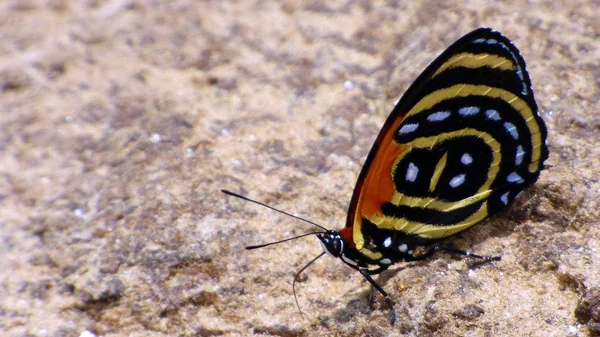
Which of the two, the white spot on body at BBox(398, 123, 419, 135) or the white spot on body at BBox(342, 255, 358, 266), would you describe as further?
the white spot on body at BBox(342, 255, 358, 266)

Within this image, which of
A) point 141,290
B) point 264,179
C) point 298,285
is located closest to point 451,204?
point 298,285

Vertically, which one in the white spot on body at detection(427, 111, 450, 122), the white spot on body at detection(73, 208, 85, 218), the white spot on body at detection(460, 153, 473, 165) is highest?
the white spot on body at detection(427, 111, 450, 122)

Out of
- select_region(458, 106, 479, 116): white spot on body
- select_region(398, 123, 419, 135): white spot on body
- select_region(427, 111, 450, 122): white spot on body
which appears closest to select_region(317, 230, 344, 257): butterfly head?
select_region(398, 123, 419, 135): white spot on body

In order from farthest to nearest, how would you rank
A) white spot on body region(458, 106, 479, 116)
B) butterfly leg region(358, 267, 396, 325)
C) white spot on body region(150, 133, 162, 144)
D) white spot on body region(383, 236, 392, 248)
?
white spot on body region(150, 133, 162, 144), white spot on body region(383, 236, 392, 248), white spot on body region(458, 106, 479, 116), butterfly leg region(358, 267, 396, 325)

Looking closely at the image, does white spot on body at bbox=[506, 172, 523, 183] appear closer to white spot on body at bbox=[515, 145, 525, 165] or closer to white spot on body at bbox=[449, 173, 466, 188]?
white spot on body at bbox=[515, 145, 525, 165]

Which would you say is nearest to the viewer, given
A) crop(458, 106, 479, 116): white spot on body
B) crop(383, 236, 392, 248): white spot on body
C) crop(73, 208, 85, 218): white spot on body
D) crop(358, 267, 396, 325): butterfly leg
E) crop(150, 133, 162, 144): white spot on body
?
crop(358, 267, 396, 325): butterfly leg

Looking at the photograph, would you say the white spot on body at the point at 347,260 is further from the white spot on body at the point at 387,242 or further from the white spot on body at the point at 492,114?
the white spot on body at the point at 492,114

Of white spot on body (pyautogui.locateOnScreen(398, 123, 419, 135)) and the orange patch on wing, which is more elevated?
white spot on body (pyautogui.locateOnScreen(398, 123, 419, 135))
